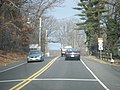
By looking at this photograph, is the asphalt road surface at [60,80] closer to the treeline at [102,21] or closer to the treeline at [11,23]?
the treeline at [11,23]

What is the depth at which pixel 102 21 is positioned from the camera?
64500 millimetres

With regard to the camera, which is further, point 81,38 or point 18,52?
point 81,38

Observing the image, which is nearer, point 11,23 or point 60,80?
point 60,80

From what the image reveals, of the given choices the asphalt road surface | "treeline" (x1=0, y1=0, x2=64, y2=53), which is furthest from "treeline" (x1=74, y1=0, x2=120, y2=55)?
the asphalt road surface

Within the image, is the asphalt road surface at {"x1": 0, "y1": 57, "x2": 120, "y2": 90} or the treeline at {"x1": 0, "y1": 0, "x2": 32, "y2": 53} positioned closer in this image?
the asphalt road surface at {"x1": 0, "y1": 57, "x2": 120, "y2": 90}

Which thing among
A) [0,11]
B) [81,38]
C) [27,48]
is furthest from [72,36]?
[0,11]

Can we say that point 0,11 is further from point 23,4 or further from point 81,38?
point 81,38

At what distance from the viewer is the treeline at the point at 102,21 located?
59312 millimetres

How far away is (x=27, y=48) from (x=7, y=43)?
1610 centimetres

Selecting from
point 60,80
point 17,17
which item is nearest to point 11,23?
point 17,17

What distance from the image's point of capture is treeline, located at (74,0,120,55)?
5931cm

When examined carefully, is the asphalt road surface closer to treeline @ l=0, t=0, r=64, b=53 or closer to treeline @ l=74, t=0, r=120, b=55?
treeline @ l=0, t=0, r=64, b=53

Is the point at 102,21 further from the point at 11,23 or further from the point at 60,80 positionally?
the point at 60,80

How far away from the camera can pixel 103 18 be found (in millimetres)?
63719
